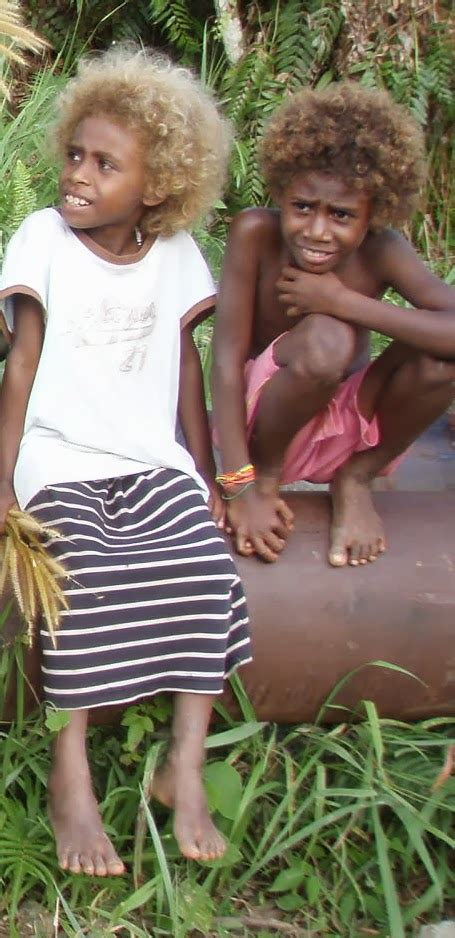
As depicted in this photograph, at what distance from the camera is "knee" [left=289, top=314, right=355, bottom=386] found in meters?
2.07

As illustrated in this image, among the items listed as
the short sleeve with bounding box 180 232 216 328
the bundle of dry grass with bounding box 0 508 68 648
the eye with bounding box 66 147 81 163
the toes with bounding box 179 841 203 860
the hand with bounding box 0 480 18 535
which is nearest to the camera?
the bundle of dry grass with bounding box 0 508 68 648

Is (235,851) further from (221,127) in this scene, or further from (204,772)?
(221,127)

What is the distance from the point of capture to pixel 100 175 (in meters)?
2.18

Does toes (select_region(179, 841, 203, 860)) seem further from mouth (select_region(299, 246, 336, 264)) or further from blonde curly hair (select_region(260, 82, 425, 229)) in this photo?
blonde curly hair (select_region(260, 82, 425, 229))

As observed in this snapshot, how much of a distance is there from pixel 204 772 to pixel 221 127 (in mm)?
1382

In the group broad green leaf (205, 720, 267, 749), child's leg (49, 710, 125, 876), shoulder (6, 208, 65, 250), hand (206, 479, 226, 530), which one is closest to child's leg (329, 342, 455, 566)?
hand (206, 479, 226, 530)

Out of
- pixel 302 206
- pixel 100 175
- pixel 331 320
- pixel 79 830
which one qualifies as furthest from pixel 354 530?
pixel 100 175

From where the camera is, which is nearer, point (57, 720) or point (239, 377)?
point (57, 720)

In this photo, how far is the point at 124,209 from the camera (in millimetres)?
2225

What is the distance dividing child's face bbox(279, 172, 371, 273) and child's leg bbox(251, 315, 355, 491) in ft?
0.45

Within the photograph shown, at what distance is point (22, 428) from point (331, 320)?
63 cm

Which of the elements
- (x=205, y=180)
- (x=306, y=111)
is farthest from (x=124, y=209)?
(x=306, y=111)

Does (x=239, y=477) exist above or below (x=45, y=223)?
below

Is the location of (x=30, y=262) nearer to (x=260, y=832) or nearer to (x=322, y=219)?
(x=322, y=219)
